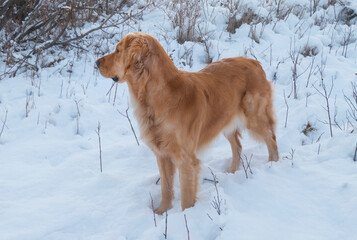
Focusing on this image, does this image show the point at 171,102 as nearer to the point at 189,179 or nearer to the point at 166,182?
the point at 189,179

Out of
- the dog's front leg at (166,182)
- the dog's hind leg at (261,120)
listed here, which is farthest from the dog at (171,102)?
the dog's hind leg at (261,120)

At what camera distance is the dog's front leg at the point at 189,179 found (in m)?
2.37

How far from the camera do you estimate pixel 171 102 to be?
226 cm

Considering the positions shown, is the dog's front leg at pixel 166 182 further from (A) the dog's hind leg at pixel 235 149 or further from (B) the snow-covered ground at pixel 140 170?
(A) the dog's hind leg at pixel 235 149

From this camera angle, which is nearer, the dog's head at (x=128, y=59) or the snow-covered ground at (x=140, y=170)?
the snow-covered ground at (x=140, y=170)

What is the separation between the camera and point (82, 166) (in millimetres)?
3129

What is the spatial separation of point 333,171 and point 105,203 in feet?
6.17

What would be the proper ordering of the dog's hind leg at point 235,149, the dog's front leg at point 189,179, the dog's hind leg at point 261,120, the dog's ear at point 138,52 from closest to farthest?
the dog's ear at point 138,52 < the dog's front leg at point 189,179 < the dog's hind leg at point 261,120 < the dog's hind leg at point 235,149

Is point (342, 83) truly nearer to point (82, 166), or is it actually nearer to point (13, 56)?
point (82, 166)

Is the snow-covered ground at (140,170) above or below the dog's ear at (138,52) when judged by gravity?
below

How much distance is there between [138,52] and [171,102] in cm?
43

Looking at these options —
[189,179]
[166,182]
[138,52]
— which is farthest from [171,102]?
[166,182]

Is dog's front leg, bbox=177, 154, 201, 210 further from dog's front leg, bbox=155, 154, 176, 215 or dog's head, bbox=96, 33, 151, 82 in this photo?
dog's head, bbox=96, 33, 151, 82

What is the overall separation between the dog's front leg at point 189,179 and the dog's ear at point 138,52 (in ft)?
2.57
